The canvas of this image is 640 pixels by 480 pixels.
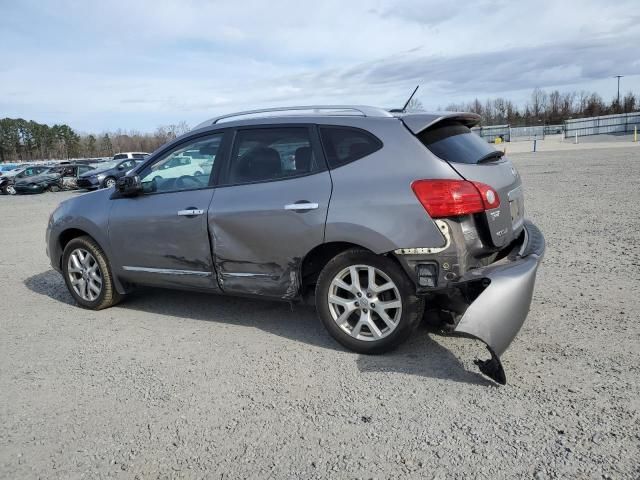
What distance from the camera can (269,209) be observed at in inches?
164

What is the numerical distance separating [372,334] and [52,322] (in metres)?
3.27

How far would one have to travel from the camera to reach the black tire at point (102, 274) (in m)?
5.29

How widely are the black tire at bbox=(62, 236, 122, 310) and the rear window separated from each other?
134 inches

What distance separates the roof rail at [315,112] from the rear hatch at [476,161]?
1.13ft

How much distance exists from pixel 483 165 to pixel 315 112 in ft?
4.69

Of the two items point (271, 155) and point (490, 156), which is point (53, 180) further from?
point (490, 156)

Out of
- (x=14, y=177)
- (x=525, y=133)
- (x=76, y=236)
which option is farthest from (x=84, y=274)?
(x=525, y=133)

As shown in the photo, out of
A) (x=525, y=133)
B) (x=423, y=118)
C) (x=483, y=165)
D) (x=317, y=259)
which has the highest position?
(x=423, y=118)

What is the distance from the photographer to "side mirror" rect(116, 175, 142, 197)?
16.2ft

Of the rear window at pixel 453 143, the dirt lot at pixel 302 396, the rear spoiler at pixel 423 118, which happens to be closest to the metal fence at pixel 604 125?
the rear window at pixel 453 143

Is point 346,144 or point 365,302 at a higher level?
point 346,144

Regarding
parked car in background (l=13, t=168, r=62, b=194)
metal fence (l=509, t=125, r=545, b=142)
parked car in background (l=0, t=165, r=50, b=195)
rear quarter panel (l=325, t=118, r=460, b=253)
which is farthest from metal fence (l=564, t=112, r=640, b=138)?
rear quarter panel (l=325, t=118, r=460, b=253)

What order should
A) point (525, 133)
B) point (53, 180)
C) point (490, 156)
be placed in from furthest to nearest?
point (525, 133) → point (53, 180) → point (490, 156)

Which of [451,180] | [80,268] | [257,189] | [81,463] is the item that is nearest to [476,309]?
[451,180]
